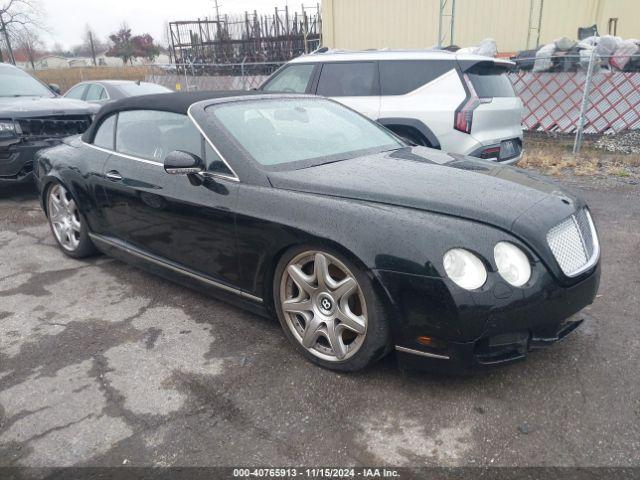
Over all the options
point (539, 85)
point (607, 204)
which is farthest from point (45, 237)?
point (539, 85)

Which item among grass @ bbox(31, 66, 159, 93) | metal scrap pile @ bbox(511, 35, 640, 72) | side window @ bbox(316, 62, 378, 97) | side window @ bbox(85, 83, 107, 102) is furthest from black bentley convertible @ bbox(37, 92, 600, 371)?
grass @ bbox(31, 66, 159, 93)

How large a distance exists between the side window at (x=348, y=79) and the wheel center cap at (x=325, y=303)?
4158 millimetres

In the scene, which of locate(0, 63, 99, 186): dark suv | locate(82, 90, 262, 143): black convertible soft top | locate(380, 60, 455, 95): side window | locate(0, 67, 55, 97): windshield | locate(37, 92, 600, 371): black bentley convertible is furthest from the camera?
locate(0, 67, 55, 97): windshield

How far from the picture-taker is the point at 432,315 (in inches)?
87.6

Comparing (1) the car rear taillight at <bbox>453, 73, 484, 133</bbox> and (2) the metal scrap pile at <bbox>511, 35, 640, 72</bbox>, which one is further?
(2) the metal scrap pile at <bbox>511, 35, 640, 72</bbox>

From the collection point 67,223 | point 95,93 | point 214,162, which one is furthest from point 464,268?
point 95,93

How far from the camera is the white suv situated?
217 inches

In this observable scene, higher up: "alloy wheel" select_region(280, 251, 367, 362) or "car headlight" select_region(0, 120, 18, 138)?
"car headlight" select_region(0, 120, 18, 138)

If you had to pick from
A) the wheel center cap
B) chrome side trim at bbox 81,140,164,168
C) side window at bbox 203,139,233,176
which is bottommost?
the wheel center cap

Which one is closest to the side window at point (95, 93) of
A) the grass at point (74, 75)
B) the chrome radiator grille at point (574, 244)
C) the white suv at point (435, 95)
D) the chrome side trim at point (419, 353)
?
the white suv at point (435, 95)

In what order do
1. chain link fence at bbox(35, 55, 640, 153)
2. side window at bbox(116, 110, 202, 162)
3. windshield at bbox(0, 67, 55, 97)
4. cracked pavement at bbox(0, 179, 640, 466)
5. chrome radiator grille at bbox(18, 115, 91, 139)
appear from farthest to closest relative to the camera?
chain link fence at bbox(35, 55, 640, 153), windshield at bbox(0, 67, 55, 97), chrome radiator grille at bbox(18, 115, 91, 139), side window at bbox(116, 110, 202, 162), cracked pavement at bbox(0, 179, 640, 466)

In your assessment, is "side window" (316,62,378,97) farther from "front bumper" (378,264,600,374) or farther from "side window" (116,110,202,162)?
"front bumper" (378,264,600,374)

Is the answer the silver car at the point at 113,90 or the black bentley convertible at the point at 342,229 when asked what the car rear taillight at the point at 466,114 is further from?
the silver car at the point at 113,90

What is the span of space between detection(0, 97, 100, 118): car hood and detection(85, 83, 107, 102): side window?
87.7 inches
